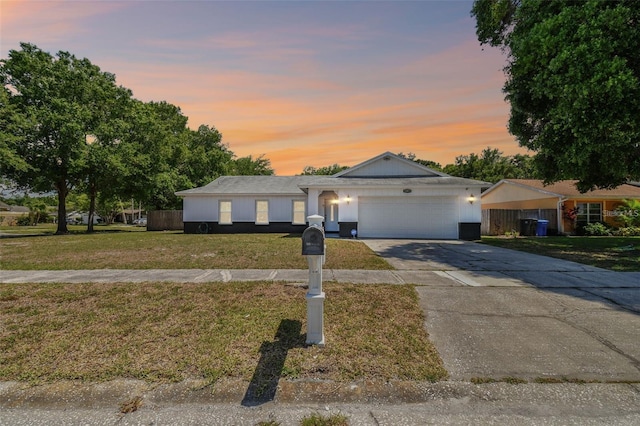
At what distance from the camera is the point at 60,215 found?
23062mm

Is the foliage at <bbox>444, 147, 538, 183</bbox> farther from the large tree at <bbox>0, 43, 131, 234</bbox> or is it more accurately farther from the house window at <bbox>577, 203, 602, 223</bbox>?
the large tree at <bbox>0, 43, 131, 234</bbox>

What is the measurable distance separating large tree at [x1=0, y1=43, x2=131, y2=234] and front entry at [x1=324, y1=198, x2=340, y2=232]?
58.2 ft

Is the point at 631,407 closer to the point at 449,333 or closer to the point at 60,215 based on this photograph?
the point at 449,333

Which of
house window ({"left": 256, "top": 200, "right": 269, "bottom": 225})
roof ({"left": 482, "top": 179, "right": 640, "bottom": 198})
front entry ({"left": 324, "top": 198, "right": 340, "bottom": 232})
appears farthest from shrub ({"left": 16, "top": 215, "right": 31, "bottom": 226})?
roof ({"left": 482, "top": 179, "right": 640, "bottom": 198})

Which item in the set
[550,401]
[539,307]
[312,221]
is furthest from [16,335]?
[539,307]

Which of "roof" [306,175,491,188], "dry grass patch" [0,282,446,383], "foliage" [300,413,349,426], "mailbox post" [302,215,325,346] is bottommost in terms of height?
"foliage" [300,413,349,426]

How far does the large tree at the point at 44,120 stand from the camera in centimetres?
2028

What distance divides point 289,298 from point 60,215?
87.5 feet

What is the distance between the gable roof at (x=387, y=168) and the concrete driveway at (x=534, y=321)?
11321mm

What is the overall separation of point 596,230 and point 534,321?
2193 centimetres

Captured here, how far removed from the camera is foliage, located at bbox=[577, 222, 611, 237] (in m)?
19.8

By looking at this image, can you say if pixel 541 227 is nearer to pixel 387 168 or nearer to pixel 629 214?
pixel 629 214

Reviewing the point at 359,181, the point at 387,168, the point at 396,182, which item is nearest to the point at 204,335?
the point at 359,181

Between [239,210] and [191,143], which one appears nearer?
[239,210]
